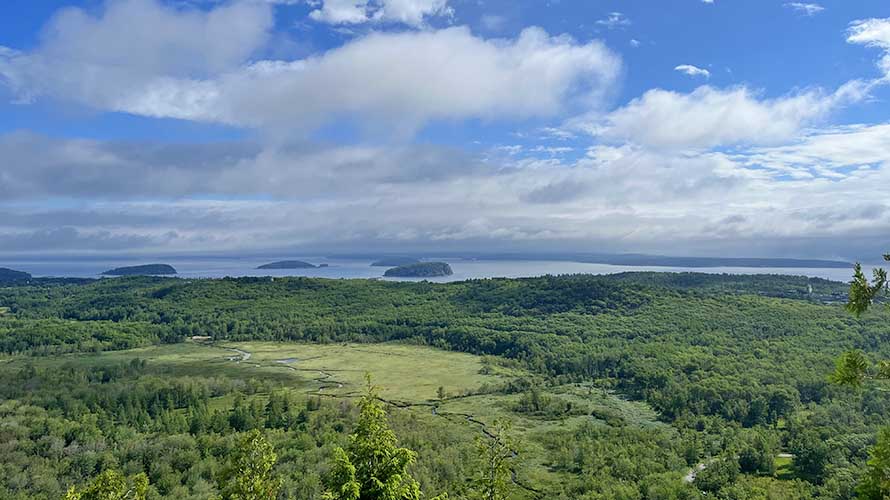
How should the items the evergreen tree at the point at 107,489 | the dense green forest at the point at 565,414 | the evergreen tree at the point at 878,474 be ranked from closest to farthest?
the evergreen tree at the point at 878,474, the evergreen tree at the point at 107,489, the dense green forest at the point at 565,414

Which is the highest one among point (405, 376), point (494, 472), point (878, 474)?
point (878, 474)

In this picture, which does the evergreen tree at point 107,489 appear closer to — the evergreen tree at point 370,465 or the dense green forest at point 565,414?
the dense green forest at point 565,414

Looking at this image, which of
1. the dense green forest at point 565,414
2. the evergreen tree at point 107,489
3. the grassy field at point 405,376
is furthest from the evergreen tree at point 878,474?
the grassy field at point 405,376

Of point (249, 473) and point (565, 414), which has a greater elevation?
point (249, 473)

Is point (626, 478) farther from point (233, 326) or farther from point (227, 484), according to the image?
point (233, 326)

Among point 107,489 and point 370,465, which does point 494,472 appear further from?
point 107,489

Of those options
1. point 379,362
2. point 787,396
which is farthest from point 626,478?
point 379,362

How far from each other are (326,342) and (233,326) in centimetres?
4260

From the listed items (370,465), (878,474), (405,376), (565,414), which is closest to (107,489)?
(370,465)

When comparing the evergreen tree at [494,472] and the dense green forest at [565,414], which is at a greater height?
the evergreen tree at [494,472]

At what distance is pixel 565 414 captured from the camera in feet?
315

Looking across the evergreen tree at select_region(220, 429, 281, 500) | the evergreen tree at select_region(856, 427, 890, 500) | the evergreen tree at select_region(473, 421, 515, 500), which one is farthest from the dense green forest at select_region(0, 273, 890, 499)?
the evergreen tree at select_region(220, 429, 281, 500)

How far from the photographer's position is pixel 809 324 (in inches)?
5438

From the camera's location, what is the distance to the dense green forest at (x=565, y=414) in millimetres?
58594
